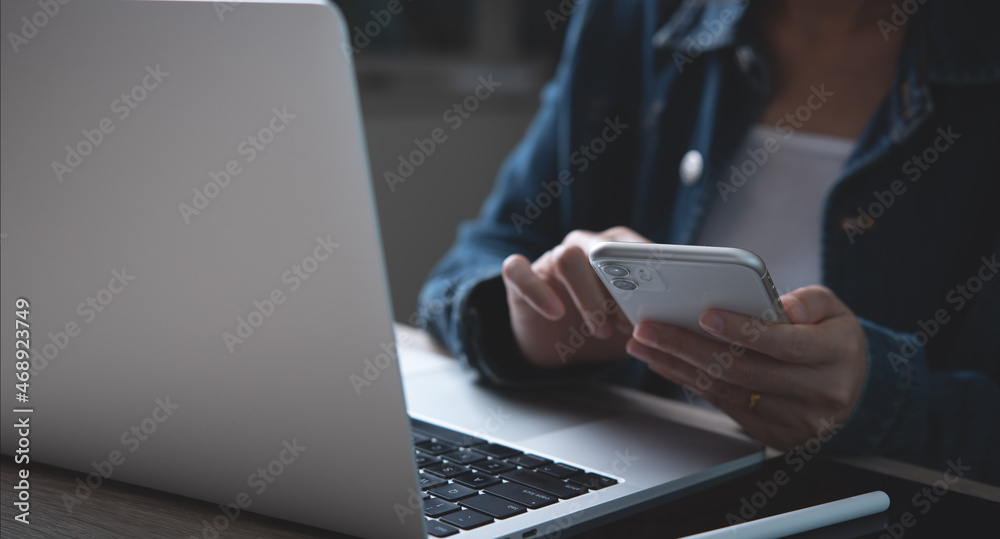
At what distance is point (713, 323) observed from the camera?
0.50m

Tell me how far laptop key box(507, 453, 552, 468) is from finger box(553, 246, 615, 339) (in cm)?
13

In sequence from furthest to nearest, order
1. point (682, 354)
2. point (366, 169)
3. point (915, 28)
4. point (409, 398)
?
point (915, 28)
point (409, 398)
point (682, 354)
point (366, 169)

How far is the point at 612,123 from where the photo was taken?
1.10m

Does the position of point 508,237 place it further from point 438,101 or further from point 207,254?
point 438,101

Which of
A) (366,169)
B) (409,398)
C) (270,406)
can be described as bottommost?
(409,398)

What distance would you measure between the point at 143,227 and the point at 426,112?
1834 millimetres

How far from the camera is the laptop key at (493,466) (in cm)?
51

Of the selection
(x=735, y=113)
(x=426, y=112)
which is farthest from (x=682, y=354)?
(x=426, y=112)

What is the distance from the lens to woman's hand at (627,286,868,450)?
519 millimetres

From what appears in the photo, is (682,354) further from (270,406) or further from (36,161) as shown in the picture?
(36,161)

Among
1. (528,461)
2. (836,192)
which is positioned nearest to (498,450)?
(528,461)

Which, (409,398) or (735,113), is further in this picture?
(735,113)

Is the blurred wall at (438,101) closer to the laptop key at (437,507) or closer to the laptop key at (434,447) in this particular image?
the laptop key at (434,447)

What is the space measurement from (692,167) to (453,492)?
645 millimetres
